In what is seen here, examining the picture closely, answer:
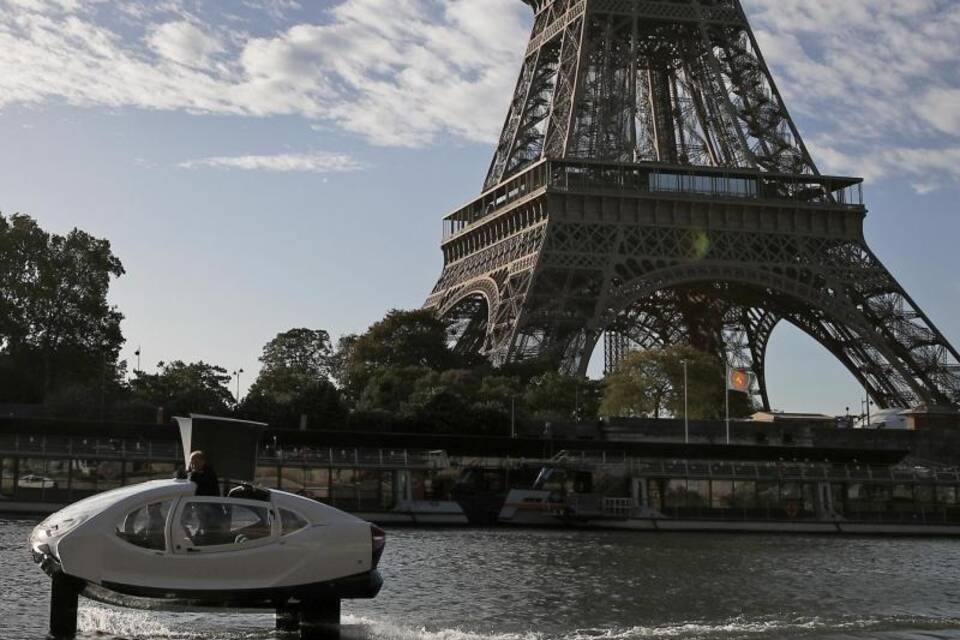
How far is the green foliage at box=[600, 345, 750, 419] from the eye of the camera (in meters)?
81.1

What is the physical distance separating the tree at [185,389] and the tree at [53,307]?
5.12 meters

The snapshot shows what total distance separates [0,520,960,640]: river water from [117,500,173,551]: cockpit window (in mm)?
1982

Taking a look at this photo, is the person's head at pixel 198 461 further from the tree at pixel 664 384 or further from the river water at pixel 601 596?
the tree at pixel 664 384

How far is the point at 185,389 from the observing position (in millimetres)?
88438

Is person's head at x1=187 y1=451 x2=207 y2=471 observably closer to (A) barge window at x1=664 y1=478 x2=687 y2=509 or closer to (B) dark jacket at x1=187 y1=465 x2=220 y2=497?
(B) dark jacket at x1=187 y1=465 x2=220 y2=497

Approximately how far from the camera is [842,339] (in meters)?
79.9

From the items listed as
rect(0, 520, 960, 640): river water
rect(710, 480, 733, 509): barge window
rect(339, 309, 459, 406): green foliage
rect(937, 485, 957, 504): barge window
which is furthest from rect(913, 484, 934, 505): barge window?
rect(339, 309, 459, 406): green foliage

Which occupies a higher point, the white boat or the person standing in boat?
the person standing in boat

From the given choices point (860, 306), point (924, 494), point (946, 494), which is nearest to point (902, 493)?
point (924, 494)

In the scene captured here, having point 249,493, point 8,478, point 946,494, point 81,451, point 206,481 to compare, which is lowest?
point 946,494

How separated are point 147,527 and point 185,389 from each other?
74.2 metres

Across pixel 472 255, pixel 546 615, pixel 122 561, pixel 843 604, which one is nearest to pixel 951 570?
pixel 843 604

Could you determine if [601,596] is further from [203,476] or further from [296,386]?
[296,386]

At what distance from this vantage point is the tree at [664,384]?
81125mm
